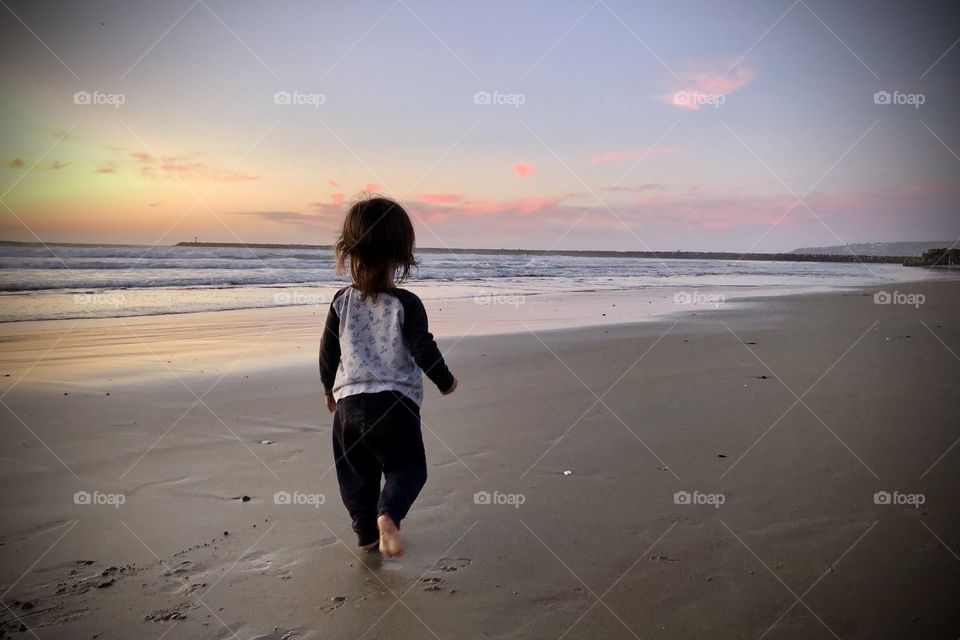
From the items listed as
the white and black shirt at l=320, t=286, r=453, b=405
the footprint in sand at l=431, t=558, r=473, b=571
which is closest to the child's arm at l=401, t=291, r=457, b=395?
Result: the white and black shirt at l=320, t=286, r=453, b=405

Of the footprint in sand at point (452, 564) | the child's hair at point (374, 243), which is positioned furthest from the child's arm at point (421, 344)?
the footprint in sand at point (452, 564)

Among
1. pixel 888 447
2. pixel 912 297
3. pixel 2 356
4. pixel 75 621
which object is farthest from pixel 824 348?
pixel 912 297

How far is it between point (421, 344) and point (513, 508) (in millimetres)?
1060

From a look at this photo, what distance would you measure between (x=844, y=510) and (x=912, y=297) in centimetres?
1601

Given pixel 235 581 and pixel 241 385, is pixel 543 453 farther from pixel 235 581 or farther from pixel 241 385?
pixel 241 385

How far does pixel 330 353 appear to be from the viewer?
317cm

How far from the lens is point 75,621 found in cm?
235

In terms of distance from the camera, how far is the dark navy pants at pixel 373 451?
2994 mm

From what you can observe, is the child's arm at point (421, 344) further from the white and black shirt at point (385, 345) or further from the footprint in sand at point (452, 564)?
the footprint in sand at point (452, 564)

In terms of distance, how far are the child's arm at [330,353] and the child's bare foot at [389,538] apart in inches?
24.6

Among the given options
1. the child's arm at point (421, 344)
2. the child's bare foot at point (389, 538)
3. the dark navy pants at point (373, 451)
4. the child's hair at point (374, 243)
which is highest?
the child's hair at point (374, 243)

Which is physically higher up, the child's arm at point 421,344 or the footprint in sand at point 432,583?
the child's arm at point 421,344

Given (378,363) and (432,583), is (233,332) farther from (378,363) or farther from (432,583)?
(432,583)

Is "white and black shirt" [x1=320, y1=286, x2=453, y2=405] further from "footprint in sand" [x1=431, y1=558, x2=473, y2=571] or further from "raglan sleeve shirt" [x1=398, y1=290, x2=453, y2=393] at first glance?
"footprint in sand" [x1=431, y1=558, x2=473, y2=571]
